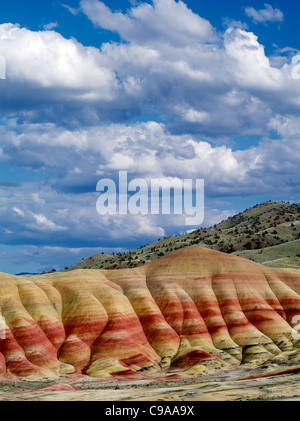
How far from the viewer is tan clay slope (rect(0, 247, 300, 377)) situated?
77.6 metres

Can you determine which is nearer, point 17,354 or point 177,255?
point 17,354

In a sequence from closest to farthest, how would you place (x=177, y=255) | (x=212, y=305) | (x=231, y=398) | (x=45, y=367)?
1. (x=231, y=398)
2. (x=45, y=367)
3. (x=212, y=305)
4. (x=177, y=255)

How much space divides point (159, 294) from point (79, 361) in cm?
2213

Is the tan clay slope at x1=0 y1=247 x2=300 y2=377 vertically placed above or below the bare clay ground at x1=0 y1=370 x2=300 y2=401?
above

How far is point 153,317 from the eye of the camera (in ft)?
291

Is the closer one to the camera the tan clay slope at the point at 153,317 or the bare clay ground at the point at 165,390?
the bare clay ground at the point at 165,390

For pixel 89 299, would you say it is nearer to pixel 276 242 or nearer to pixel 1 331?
pixel 1 331

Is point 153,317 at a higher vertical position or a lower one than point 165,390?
higher

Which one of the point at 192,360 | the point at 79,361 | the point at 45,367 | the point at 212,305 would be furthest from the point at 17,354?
the point at 212,305

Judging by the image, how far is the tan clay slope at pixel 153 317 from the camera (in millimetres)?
77625

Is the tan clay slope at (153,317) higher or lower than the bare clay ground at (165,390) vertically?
higher

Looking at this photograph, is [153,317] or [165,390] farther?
[153,317]

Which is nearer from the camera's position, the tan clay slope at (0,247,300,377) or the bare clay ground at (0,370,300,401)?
the bare clay ground at (0,370,300,401)

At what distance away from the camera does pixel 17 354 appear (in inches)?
2948
